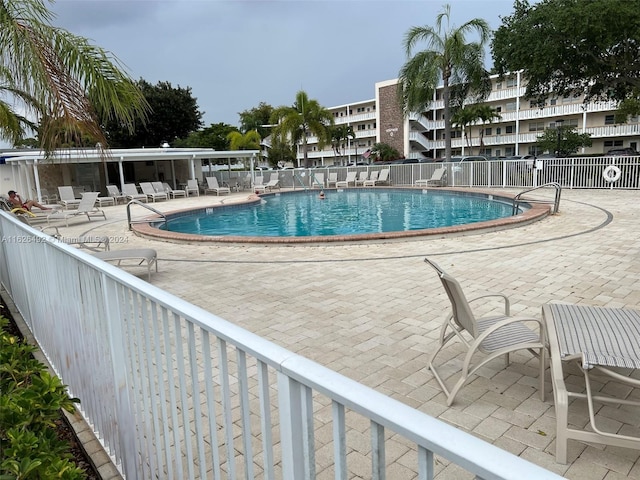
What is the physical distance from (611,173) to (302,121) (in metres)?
19.4

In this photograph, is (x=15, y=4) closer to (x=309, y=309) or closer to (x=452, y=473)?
(x=309, y=309)

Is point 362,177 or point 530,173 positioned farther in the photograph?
point 362,177

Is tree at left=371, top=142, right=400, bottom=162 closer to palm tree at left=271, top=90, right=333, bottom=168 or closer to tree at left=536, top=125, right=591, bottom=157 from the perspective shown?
tree at left=536, top=125, right=591, bottom=157

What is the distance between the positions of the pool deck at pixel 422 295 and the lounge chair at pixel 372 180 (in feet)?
48.4

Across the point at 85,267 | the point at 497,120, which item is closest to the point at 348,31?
the point at 85,267

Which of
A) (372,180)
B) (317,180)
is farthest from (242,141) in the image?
(372,180)

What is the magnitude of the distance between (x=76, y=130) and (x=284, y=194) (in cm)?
1856

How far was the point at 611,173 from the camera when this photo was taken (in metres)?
17.1

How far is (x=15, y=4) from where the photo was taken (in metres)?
5.17

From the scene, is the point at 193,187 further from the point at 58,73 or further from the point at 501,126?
the point at 501,126

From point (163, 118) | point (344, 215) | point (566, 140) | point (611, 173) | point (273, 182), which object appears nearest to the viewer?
point (344, 215)

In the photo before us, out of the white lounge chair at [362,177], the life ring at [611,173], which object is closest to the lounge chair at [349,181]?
the white lounge chair at [362,177]

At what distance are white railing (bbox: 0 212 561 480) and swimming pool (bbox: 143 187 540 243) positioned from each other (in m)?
5.98

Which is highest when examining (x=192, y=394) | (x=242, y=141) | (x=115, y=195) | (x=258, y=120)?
(x=258, y=120)
